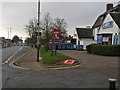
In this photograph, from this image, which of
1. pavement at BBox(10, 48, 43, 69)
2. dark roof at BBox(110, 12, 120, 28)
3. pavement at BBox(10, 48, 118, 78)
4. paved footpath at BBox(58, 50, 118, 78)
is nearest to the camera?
paved footpath at BBox(58, 50, 118, 78)

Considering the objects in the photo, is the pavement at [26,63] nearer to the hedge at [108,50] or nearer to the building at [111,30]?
the hedge at [108,50]

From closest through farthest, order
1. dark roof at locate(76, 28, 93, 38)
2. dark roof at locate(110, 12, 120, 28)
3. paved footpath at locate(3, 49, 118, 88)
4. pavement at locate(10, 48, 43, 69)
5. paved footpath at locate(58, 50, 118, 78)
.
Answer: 1. paved footpath at locate(3, 49, 118, 88)
2. paved footpath at locate(58, 50, 118, 78)
3. pavement at locate(10, 48, 43, 69)
4. dark roof at locate(110, 12, 120, 28)
5. dark roof at locate(76, 28, 93, 38)

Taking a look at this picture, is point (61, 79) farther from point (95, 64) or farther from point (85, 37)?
point (85, 37)

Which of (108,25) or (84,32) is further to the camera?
(84,32)

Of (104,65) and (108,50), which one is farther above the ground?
(108,50)

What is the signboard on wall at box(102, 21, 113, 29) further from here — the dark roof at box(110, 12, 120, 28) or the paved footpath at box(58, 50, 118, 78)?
the paved footpath at box(58, 50, 118, 78)

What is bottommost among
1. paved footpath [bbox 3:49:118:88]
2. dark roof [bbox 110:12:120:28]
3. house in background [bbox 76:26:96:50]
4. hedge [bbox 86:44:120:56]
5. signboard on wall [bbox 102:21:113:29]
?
paved footpath [bbox 3:49:118:88]

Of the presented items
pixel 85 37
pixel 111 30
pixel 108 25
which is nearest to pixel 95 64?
pixel 111 30

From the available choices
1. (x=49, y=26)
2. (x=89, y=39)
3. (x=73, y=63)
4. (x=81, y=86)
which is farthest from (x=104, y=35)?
(x=81, y=86)

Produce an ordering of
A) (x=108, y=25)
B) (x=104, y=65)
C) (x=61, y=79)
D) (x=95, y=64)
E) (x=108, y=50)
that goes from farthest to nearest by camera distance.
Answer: (x=108, y=25)
(x=108, y=50)
(x=95, y=64)
(x=104, y=65)
(x=61, y=79)

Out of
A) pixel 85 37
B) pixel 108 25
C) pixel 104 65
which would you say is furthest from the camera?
pixel 85 37

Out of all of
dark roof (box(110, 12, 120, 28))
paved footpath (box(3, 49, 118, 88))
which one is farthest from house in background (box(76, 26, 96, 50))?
paved footpath (box(3, 49, 118, 88))

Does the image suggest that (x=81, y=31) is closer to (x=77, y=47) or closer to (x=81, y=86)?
(x=77, y=47)

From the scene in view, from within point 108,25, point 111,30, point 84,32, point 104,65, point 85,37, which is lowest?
point 104,65
